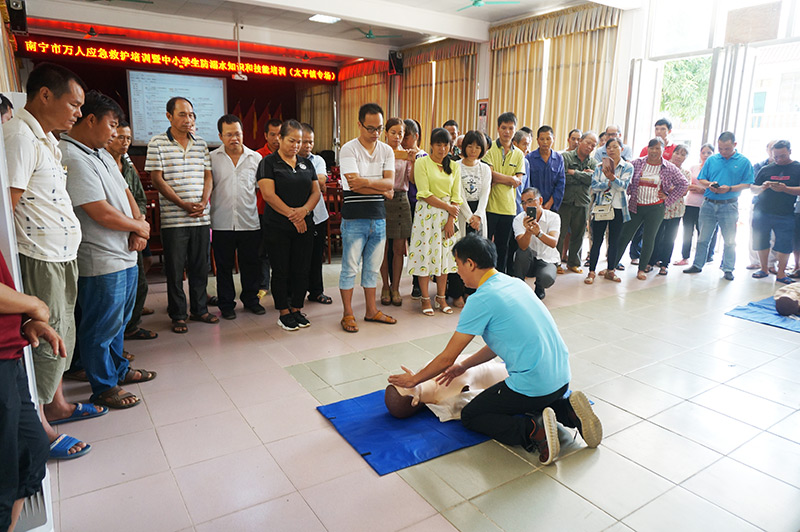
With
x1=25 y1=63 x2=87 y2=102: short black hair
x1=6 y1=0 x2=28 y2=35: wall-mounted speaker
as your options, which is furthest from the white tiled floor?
x1=6 y1=0 x2=28 y2=35: wall-mounted speaker

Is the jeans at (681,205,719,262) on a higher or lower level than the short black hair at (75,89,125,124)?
lower

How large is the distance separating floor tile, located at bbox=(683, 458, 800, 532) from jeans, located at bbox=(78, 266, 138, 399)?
8.82ft

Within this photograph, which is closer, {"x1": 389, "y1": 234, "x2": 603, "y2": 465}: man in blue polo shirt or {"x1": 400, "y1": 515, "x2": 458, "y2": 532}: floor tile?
{"x1": 400, "y1": 515, "x2": 458, "y2": 532}: floor tile

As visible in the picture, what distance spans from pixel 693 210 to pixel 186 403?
597 centimetres

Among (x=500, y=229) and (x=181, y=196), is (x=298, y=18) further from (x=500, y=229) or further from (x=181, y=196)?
(x=181, y=196)

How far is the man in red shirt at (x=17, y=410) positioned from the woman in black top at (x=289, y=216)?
2257 millimetres

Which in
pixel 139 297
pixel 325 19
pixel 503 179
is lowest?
pixel 139 297

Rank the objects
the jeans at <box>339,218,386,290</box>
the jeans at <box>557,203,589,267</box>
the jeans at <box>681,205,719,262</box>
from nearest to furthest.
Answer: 1. the jeans at <box>339,218,386,290</box>
2. the jeans at <box>557,203,589,267</box>
3. the jeans at <box>681,205,719,262</box>

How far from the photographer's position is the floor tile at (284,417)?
245 centimetres

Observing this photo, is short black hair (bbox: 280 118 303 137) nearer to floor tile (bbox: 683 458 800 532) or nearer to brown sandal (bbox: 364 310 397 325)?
brown sandal (bbox: 364 310 397 325)

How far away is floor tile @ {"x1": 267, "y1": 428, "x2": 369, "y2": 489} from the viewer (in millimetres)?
2115

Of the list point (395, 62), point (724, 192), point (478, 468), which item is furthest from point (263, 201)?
point (395, 62)

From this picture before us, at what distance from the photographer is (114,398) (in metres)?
2.66

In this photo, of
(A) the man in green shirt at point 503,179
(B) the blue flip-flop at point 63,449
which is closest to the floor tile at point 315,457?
(B) the blue flip-flop at point 63,449
